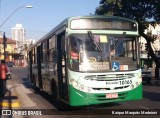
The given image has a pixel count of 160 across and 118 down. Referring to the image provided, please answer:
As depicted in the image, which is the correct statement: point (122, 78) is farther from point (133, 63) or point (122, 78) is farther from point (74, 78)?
point (74, 78)

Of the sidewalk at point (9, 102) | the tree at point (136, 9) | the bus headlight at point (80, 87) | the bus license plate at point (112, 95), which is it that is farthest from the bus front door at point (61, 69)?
the tree at point (136, 9)

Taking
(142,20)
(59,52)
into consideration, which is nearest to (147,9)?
(142,20)

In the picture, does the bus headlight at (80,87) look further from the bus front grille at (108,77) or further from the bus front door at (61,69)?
the bus front door at (61,69)

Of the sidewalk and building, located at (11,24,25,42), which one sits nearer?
the sidewalk

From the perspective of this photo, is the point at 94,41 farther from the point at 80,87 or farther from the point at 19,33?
the point at 19,33

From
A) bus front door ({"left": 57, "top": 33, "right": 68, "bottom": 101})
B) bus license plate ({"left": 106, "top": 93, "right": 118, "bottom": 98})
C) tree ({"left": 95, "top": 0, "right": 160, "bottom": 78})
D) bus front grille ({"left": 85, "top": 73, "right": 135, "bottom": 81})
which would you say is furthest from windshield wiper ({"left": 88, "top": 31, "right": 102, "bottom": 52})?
tree ({"left": 95, "top": 0, "right": 160, "bottom": 78})

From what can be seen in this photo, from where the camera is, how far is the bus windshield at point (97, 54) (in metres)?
11.2

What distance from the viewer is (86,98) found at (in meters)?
11.1

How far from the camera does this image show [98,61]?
11.3 metres

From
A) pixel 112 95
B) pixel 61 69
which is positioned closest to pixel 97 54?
pixel 112 95

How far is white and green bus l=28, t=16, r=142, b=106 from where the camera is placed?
11.1 meters

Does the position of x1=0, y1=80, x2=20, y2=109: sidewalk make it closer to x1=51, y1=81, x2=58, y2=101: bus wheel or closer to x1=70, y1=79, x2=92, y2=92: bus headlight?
x1=51, y1=81, x2=58, y2=101: bus wheel

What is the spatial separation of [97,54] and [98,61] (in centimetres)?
22

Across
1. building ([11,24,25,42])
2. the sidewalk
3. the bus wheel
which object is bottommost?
the sidewalk
